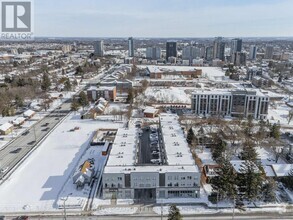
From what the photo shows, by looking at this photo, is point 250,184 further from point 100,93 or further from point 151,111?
point 100,93

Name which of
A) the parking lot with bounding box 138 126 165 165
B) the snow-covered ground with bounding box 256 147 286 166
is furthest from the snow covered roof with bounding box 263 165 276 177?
the parking lot with bounding box 138 126 165 165

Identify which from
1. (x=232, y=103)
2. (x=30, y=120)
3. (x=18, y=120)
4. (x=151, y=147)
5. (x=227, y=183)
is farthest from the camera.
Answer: (x=232, y=103)

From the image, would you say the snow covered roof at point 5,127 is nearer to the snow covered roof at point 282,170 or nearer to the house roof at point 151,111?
the house roof at point 151,111

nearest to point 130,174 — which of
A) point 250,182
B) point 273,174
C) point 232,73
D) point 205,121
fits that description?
point 250,182

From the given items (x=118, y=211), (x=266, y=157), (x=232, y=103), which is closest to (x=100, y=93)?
(x=232, y=103)

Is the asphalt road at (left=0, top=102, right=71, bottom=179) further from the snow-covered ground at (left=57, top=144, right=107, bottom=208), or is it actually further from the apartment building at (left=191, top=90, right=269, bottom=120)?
the apartment building at (left=191, top=90, right=269, bottom=120)

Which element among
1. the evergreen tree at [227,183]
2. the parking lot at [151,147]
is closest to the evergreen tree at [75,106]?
the parking lot at [151,147]
